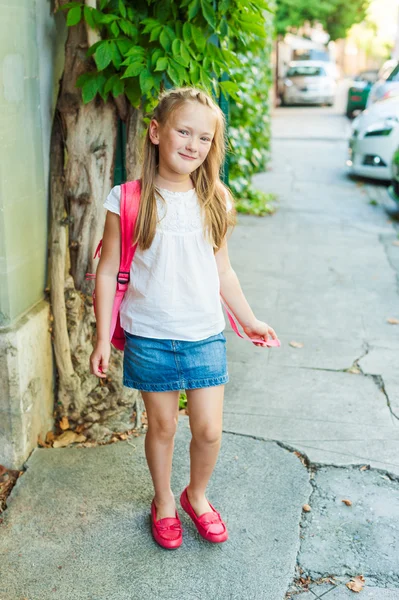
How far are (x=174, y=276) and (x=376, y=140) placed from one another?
316 inches

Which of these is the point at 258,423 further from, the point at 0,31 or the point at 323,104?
the point at 323,104

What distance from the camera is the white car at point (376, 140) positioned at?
Answer: 9.72 meters

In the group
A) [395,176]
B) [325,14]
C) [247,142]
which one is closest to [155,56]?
[395,176]

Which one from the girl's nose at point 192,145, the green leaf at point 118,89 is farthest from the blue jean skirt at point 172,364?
the green leaf at point 118,89

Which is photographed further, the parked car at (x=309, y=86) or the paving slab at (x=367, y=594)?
the parked car at (x=309, y=86)

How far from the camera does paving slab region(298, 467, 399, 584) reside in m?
2.65

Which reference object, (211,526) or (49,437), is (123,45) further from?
(211,526)

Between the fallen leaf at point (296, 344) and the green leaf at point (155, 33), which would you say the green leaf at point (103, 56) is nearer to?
the green leaf at point (155, 33)

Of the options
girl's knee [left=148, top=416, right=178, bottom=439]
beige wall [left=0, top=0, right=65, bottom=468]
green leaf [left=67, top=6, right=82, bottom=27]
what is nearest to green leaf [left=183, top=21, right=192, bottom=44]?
green leaf [left=67, top=6, right=82, bottom=27]

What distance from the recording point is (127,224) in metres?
2.50

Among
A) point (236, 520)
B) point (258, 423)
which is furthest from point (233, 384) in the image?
point (236, 520)

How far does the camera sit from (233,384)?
4.20 metres

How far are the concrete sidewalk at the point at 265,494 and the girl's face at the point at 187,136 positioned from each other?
1438 mm

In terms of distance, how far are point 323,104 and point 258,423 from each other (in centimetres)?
2583
